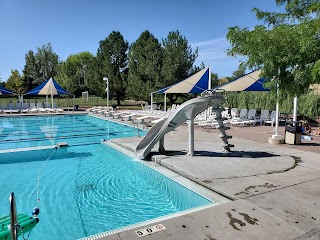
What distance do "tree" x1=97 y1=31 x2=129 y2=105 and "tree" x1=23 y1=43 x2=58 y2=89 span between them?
29.6 meters

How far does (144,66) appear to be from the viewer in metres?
30.7

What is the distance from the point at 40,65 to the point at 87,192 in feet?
213

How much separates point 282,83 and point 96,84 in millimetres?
35813

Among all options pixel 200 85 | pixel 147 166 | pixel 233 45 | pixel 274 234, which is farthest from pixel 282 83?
pixel 200 85

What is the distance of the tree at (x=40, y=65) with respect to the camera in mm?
61725

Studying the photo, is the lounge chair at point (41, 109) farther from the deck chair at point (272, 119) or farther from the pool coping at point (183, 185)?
the pool coping at point (183, 185)

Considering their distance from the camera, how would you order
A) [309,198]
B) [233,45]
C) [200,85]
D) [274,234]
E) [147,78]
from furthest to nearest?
[147,78], [200,85], [233,45], [309,198], [274,234]

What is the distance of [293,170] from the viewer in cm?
701

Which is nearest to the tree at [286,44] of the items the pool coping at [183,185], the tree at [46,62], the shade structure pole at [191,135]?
the pool coping at [183,185]

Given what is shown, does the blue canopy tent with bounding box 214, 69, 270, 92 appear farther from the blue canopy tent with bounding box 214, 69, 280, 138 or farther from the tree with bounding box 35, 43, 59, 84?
the tree with bounding box 35, 43, 59, 84

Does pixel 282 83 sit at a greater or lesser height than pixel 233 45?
lesser

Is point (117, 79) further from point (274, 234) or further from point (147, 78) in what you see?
point (274, 234)

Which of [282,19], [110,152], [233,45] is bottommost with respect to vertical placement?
[110,152]

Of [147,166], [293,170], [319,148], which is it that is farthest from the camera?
[319,148]
